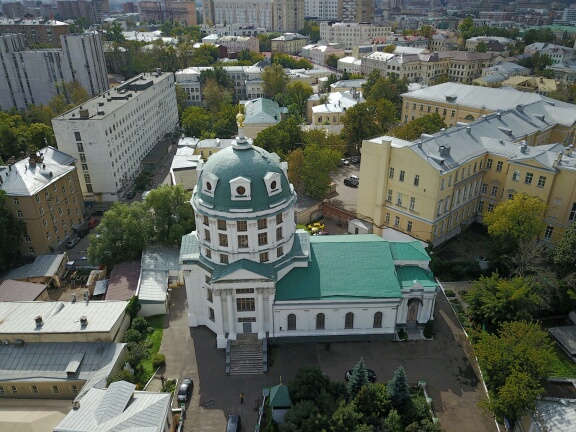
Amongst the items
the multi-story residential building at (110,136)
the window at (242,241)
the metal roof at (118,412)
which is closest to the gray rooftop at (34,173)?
the multi-story residential building at (110,136)

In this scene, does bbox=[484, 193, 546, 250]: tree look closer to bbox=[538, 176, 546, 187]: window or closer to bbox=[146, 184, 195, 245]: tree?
bbox=[538, 176, 546, 187]: window

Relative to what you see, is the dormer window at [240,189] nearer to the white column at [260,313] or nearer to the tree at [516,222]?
the white column at [260,313]

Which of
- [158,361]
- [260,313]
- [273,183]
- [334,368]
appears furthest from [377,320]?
[158,361]

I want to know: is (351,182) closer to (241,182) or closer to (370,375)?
(241,182)

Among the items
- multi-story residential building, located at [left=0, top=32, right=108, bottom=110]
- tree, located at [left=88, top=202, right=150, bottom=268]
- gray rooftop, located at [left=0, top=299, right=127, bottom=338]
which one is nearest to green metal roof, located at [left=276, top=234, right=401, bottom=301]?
gray rooftop, located at [left=0, top=299, right=127, bottom=338]

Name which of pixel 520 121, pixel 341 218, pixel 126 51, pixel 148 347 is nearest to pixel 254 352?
pixel 148 347
